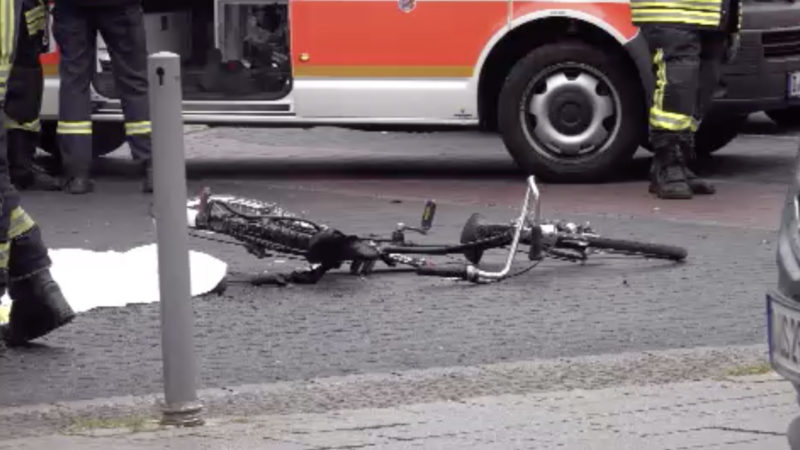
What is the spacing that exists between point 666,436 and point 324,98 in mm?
6271

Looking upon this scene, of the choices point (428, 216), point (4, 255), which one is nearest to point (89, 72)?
point (428, 216)

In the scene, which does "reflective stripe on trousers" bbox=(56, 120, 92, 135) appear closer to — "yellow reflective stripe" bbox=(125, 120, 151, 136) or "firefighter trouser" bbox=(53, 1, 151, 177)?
"firefighter trouser" bbox=(53, 1, 151, 177)

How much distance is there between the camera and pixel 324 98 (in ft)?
38.8

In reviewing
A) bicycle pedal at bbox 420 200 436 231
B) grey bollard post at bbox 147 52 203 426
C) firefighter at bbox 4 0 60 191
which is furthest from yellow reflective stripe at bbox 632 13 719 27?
grey bollard post at bbox 147 52 203 426

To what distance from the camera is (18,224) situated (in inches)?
274

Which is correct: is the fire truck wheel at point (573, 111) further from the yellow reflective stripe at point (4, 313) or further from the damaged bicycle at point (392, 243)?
the yellow reflective stripe at point (4, 313)

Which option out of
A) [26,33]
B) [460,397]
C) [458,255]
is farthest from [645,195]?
[460,397]

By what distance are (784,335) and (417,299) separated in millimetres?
3300

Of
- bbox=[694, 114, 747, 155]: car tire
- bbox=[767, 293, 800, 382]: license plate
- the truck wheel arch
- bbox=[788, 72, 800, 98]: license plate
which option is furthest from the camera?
bbox=[694, 114, 747, 155]: car tire

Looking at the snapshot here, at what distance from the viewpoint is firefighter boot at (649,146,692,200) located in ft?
36.0

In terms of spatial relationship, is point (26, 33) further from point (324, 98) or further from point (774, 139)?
point (774, 139)

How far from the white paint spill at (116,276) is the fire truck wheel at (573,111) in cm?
335

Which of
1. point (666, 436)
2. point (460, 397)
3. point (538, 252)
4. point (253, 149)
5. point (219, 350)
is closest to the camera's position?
point (666, 436)

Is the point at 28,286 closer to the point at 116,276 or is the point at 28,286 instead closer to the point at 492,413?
the point at 116,276
